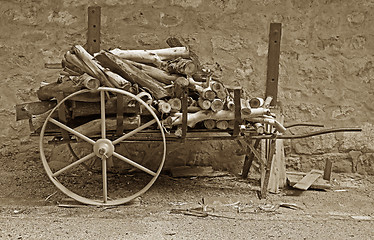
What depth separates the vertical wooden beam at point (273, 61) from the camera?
4.38 meters

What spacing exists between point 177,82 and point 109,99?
0.54 meters

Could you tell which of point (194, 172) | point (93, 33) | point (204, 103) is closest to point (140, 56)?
point (204, 103)

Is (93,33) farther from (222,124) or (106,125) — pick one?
(222,124)

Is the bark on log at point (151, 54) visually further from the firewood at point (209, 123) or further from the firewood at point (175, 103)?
the firewood at point (209, 123)

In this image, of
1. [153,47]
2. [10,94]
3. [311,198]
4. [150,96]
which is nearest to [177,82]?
[150,96]

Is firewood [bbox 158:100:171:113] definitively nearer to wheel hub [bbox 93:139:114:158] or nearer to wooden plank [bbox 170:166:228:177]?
wheel hub [bbox 93:139:114:158]

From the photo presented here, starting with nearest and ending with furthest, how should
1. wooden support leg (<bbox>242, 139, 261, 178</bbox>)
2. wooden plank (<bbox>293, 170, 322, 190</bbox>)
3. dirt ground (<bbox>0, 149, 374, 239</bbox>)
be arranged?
dirt ground (<bbox>0, 149, 374, 239</bbox>), wooden plank (<bbox>293, 170, 322, 190</bbox>), wooden support leg (<bbox>242, 139, 261, 178</bbox>)

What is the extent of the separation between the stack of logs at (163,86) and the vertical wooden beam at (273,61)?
81cm

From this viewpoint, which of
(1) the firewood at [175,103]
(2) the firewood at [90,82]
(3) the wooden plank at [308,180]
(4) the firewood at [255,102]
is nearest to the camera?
(2) the firewood at [90,82]

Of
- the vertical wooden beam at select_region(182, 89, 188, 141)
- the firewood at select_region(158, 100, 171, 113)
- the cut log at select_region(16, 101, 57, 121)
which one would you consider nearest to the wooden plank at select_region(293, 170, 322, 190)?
the vertical wooden beam at select_region(182, 89, 188, 141)

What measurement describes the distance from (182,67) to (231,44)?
1.11 meters

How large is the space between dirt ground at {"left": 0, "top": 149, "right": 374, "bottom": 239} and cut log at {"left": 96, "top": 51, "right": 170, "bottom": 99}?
0.92 metres

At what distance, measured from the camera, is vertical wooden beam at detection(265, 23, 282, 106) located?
4.38m

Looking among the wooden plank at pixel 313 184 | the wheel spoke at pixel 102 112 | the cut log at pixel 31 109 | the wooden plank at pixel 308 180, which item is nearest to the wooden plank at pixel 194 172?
the wooden plank at pixel 313 184
